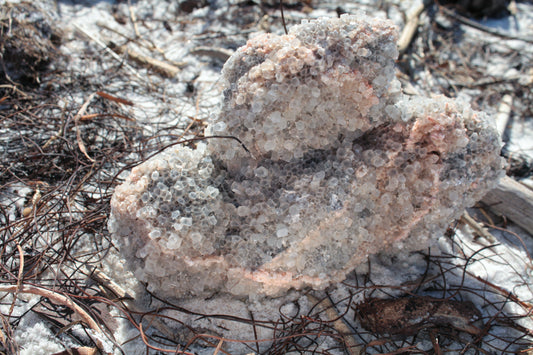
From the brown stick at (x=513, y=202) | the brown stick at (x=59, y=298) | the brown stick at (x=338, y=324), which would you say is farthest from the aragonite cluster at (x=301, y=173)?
the brown stick at (x=513, y=202)

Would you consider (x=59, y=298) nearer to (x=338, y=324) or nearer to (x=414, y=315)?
(x=338, y=324)

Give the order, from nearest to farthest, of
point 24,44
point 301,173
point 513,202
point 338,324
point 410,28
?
1. point 301,173
2. point 338,324
3. point 513,202
4. point 24,44
5. point 410,28

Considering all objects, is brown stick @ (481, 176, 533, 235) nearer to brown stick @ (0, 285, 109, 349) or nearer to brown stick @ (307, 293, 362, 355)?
brown stick @ (307, 293, 362, 355)

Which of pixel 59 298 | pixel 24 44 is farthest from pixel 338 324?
pixel 24 44

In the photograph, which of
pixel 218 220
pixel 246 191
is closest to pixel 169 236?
pixel 218 220

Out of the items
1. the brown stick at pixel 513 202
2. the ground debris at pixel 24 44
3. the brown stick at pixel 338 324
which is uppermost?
the ground debris at pixel 24 44

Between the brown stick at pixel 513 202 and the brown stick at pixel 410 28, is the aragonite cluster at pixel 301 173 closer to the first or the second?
the brown stick at pixel 513 202

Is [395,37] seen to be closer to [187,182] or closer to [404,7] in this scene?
[187,182]

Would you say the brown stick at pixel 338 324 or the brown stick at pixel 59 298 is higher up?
the brown stick at pixel 59 298
